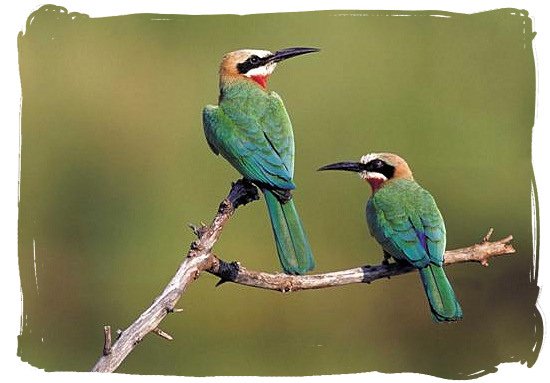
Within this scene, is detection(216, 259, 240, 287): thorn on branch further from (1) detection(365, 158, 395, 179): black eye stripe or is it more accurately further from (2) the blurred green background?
(1) detection(365, 158, 395, 179): black eye stripe

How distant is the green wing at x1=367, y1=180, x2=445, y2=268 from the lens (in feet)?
8.98

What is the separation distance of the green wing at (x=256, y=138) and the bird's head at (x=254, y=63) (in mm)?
88

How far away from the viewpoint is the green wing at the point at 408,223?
8.98 ft

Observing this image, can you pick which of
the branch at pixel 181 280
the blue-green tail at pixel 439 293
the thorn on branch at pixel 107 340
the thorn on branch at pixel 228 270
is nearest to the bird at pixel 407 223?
the blue-green tail at pixel 439 293

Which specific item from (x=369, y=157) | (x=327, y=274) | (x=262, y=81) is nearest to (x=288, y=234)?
(x=327, y=274)

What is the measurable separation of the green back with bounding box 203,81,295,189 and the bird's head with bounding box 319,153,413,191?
0.63 feet

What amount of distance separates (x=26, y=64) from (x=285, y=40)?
769 millimetres

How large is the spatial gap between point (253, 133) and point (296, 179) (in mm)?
191

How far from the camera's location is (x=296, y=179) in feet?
9.55

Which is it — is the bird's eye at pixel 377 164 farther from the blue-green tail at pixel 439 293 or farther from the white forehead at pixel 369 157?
the blue-green tail at pixel 439 293

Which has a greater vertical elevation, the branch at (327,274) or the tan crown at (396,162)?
the tan crown at (396,162)

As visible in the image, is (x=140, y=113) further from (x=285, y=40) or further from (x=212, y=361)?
(x=212, y=361)

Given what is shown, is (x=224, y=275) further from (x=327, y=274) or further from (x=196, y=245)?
(x=327, y=274)

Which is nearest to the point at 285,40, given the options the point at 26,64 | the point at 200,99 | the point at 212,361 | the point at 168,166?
the point at 200,99
